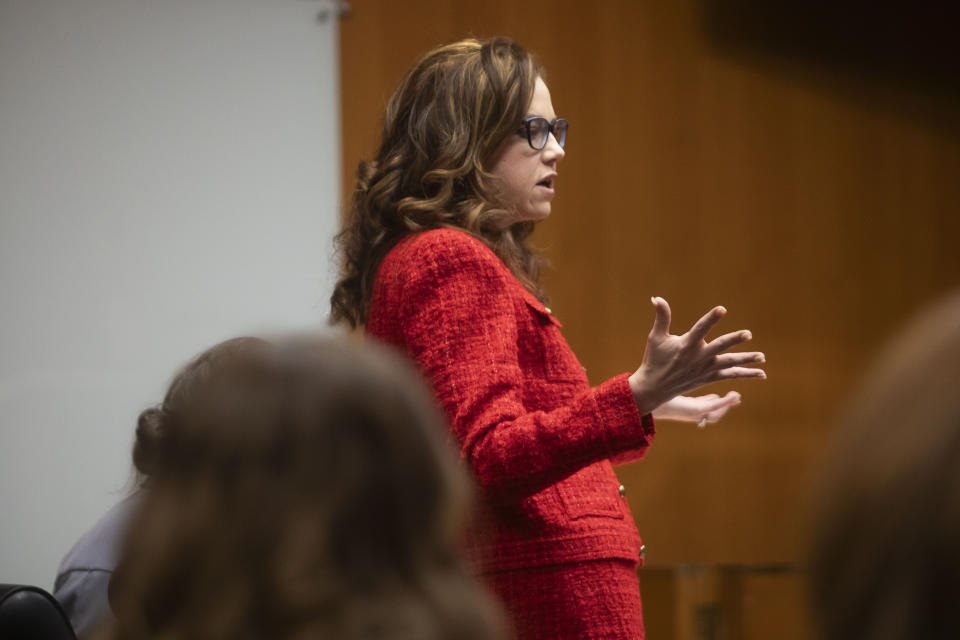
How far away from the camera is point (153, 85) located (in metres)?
2.99

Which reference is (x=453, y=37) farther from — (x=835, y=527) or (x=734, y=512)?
(x=835, y=527)

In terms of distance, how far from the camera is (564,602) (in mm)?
1568

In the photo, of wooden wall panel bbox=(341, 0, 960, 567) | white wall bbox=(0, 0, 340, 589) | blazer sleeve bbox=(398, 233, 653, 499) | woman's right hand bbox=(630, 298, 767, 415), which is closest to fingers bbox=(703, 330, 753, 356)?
woman's right hand bbox=(630, 298, 767, 415)

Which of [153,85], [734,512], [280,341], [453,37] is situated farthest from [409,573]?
[734,512]

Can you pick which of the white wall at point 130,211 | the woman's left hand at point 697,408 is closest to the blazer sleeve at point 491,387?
the woman's left hand at point 697,408

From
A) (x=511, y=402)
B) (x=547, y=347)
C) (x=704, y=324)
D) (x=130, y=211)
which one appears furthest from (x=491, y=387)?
(x=130, y=211)

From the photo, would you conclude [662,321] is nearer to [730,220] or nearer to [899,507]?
[899,507]

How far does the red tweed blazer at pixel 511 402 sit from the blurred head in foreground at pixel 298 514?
0.68 m

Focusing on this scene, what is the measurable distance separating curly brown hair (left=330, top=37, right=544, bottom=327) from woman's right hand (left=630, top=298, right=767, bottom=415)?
37 cm

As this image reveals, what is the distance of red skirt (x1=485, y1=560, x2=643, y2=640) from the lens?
1568 millimetres

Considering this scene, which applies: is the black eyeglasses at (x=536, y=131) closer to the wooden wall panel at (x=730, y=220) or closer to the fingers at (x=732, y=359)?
the fingers at (x=732, y=359)

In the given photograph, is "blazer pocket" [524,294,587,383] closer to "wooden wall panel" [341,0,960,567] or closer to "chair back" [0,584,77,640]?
"chair back" [0,584,77,640]

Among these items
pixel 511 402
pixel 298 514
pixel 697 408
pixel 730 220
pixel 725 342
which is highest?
pixel 298 514

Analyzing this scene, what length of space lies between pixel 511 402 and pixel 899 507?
0.92 m
